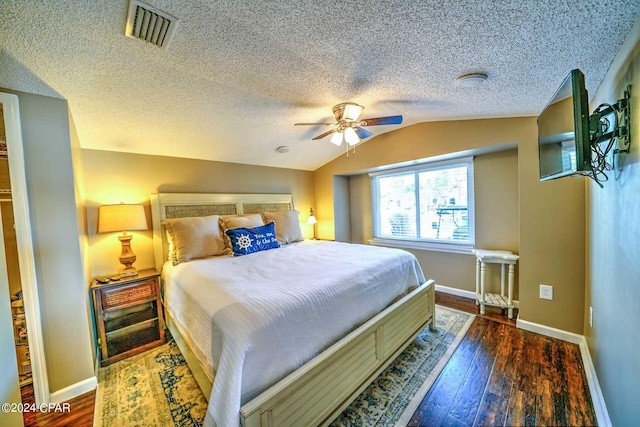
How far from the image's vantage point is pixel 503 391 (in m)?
1.62

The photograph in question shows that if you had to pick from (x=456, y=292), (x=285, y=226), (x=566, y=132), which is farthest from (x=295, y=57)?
(x=456, y=292)

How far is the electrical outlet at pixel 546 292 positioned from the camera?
228 cm

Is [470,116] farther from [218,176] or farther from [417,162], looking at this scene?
[218,176]

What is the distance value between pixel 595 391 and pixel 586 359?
473mm

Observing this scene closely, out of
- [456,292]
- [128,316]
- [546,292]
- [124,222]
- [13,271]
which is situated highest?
[124,222]

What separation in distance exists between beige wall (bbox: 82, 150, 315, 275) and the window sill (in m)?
2.36

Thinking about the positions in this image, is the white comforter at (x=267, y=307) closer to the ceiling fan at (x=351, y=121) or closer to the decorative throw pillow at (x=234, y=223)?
the decorative throw pillow at (x=234, y=223)

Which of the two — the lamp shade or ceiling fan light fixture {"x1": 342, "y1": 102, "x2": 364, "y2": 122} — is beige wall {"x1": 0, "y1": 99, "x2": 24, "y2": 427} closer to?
the lamp shade

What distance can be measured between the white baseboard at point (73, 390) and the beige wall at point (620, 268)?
315 centimetres

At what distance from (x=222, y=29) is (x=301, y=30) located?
1.36 feet

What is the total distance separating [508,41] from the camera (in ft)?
3.91

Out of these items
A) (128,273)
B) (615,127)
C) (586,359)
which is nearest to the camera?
(615,127)

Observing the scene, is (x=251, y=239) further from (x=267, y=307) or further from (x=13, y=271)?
(x=13, y=271)

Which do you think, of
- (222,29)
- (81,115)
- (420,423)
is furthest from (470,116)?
(81,115)
